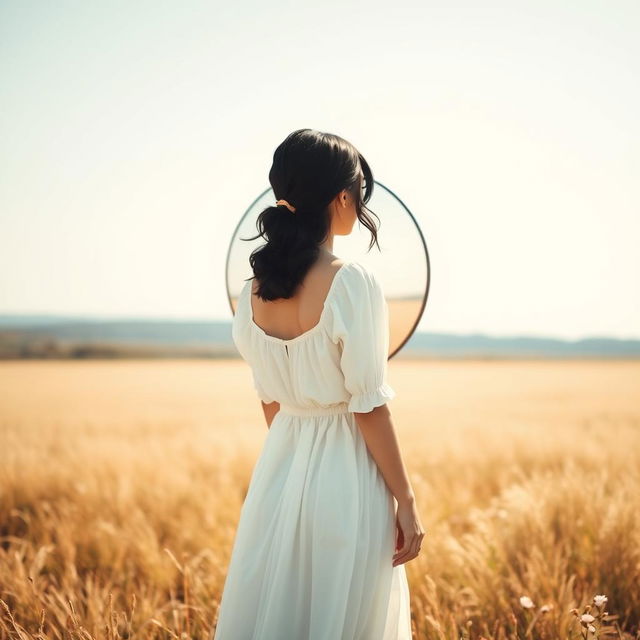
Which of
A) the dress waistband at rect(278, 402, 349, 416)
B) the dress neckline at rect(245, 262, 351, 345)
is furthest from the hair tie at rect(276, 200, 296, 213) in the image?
the dress waistband at rect(278, 402, 349, 416)

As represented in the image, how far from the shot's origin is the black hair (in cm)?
169

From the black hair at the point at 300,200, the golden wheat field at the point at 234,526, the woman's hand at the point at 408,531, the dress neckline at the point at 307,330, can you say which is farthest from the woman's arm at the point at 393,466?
the golden wheat field at the point at 234,526

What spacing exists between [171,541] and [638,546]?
3.04 m

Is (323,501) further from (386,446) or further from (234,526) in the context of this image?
(234,526)

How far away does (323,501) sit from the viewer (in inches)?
66.8

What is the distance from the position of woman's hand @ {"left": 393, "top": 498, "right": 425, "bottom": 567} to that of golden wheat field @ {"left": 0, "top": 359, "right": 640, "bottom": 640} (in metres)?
0.58

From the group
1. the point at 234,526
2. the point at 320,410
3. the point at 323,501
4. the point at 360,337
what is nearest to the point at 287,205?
the point at 360,337

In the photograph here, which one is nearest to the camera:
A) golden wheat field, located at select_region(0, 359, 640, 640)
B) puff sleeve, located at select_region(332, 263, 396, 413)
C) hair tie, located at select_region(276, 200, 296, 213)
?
puff sleeve, located at select_region(332, 263, 396, 413)

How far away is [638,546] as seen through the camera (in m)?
2.92

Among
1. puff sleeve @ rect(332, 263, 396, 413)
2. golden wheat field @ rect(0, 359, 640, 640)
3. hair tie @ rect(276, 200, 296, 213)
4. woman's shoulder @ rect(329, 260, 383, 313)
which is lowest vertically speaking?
golden wheat field @ rect(0, 359, 640, 640)

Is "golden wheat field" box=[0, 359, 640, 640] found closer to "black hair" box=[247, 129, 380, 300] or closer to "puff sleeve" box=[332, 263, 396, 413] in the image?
"puff sleeve" box=[332, 263, 396, 413]

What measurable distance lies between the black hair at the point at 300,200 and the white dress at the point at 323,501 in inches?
5.7

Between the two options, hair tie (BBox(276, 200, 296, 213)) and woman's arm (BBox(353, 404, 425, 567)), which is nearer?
woman's arm (BBox(353, 404, 425, 567))

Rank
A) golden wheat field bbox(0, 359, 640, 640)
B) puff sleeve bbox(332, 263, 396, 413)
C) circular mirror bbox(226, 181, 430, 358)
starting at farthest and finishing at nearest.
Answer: golden wheat field bbox(0, 359, 640, 640) → circular mirror bbox(226, 181, 430, 358) → puff sleeve bbox(332, 263, 396, 413)
